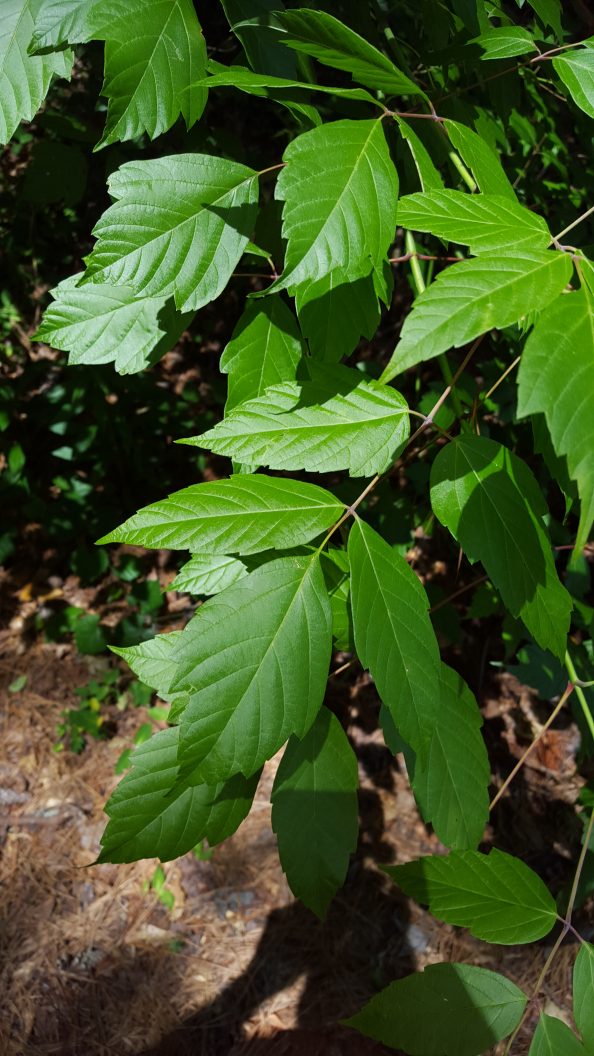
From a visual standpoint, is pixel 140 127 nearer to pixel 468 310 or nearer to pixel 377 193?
pixel 377 193

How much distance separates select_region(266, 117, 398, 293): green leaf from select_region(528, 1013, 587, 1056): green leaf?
1.08 m

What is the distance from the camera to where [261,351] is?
1.32 metres

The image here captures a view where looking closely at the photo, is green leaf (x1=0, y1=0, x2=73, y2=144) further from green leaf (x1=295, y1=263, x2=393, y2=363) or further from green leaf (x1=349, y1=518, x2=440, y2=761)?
green leaf (x1=349, y1=518, x2=440, y2=761)

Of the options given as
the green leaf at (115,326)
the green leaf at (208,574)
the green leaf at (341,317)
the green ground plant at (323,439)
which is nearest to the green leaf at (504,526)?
the green ground plant at (323,439)

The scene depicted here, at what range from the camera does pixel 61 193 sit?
218cm

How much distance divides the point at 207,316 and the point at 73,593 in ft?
5.64

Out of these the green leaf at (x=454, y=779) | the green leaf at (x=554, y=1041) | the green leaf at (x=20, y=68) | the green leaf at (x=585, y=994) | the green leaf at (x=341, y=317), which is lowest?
the green leaf at (x=554, y=1041)

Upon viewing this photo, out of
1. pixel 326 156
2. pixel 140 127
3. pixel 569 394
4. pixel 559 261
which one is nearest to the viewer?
pixel 569 394

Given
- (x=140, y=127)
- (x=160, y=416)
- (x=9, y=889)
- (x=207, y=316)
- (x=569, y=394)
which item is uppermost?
(x=140, y=127)

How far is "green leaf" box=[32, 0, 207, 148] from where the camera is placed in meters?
1.12

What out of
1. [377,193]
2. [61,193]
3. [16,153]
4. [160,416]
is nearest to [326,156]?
[377,193]

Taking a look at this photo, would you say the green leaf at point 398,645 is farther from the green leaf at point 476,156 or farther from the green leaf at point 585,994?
the green leaf at point 476,156

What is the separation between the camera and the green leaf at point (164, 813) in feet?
3.72

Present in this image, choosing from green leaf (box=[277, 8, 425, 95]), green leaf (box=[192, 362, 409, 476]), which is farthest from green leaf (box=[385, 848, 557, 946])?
green leaf (box=[277, 8, 425, 95])
